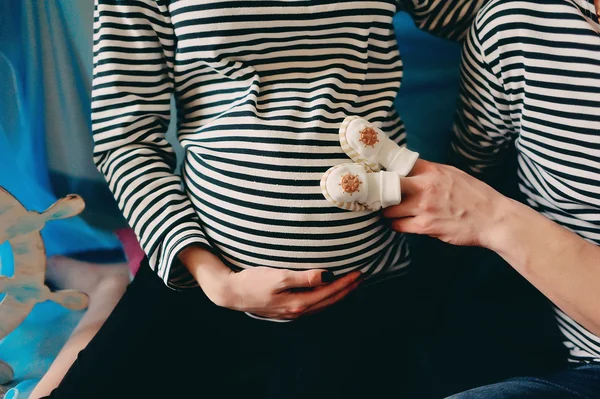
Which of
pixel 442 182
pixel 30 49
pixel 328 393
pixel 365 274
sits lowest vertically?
pixel 328 393

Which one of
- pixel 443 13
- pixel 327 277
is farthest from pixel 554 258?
pixel 443 13

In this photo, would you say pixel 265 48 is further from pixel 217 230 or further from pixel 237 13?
pixel 217 230

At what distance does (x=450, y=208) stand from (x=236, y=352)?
389mm

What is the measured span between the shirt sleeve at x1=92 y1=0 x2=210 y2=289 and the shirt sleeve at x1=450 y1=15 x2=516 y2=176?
17.7 inches

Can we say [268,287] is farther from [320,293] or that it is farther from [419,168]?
[419,168]

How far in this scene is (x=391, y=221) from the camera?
77 centimetres

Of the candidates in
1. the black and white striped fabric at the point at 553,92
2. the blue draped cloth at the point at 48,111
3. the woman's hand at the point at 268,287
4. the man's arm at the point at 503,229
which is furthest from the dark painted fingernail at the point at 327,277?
the blue draped cloth at the point at 48,111

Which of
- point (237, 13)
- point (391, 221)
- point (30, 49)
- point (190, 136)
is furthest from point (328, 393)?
point (30, 49)

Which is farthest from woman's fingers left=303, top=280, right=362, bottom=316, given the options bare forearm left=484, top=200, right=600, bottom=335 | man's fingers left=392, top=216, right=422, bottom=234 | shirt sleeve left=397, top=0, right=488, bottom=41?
shirt sleeve left=397, top=0, right=488, bottom=41

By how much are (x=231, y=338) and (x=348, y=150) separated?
0.36 meters

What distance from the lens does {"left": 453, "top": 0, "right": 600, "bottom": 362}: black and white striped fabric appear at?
28.2 inches

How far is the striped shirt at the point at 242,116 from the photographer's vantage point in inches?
28.1

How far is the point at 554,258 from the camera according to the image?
70cm

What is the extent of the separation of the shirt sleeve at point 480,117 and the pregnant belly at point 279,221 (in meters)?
0.25
